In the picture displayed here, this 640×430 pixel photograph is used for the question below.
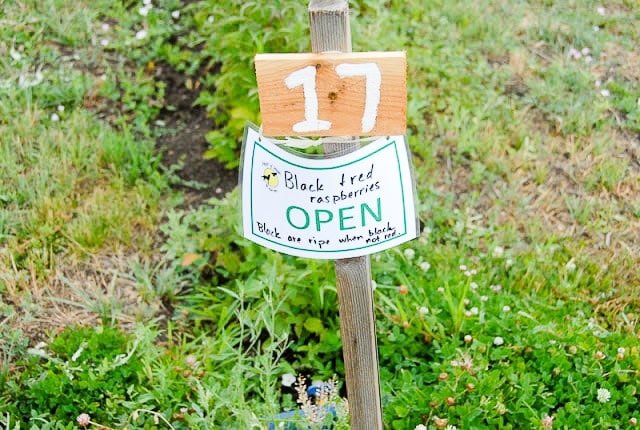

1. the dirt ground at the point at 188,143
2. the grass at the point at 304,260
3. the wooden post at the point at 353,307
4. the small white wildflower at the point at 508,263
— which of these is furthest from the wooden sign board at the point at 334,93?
the dirt ground at the point at 188,143

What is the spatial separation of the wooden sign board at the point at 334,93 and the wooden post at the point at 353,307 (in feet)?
0.18

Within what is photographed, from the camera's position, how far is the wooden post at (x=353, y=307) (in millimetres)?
1400

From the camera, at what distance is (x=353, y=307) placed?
5.65 ft

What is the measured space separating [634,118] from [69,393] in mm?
3148

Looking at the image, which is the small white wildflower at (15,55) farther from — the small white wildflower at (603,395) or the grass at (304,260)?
the small white wildflower at (603,395)

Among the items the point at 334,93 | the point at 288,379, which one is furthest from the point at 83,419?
the point at 334,93

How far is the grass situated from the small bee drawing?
2.12ft

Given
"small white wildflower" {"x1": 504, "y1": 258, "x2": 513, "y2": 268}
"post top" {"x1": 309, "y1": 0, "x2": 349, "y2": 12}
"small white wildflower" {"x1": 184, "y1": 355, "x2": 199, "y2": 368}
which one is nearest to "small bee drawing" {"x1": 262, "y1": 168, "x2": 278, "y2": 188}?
"post top" {"x1": 309, "y1": 0, "x2": 349, "y2": 12}

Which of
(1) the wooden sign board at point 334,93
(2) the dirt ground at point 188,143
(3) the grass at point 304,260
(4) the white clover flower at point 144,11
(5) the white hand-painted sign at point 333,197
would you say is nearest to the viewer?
(1) the wooden sign board at point 334,93

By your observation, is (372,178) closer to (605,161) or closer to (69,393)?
(69,393)

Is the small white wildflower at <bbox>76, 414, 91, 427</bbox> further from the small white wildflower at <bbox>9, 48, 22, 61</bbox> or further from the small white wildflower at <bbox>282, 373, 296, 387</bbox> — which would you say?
the small white wildflower at <bbox>9, 48, 22, 61</bbox>

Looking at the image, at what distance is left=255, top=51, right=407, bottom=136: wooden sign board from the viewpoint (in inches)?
54.2

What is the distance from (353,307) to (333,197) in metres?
0.36

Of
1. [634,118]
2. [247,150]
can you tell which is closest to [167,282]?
[247,150]
